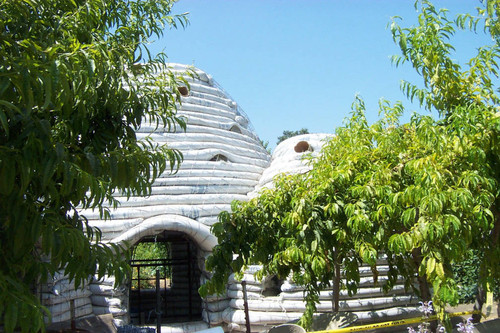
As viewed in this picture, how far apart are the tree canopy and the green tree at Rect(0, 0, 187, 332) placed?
2.71 m

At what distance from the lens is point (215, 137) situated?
1566 cm

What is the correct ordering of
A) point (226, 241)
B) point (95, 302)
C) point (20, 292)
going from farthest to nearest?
point (95, 302) < point (226, 241) < point (20, 292)

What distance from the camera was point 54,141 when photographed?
163 inches

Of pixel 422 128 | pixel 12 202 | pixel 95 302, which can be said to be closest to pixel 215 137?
pixel 95 302

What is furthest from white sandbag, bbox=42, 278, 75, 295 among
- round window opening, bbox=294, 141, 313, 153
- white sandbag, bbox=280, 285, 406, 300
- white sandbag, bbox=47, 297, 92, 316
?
round window opening, bbox=294, 141, 313, 153

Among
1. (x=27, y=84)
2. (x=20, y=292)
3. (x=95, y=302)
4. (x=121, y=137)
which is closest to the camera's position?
(x=27, y=84)

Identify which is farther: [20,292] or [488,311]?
[488,311]

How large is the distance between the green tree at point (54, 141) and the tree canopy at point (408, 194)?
2709 millimetres

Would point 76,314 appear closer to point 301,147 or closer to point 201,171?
point 201,171

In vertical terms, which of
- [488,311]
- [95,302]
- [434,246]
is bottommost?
[488,311]

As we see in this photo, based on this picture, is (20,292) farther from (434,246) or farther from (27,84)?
(434,246)

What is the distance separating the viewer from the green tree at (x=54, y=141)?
2.86m

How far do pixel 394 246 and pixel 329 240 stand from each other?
5.63 ft

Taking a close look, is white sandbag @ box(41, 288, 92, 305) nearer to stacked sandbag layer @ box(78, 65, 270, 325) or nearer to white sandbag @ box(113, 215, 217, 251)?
stacked sandbag layer @ box(78, 65, 270, 325)
